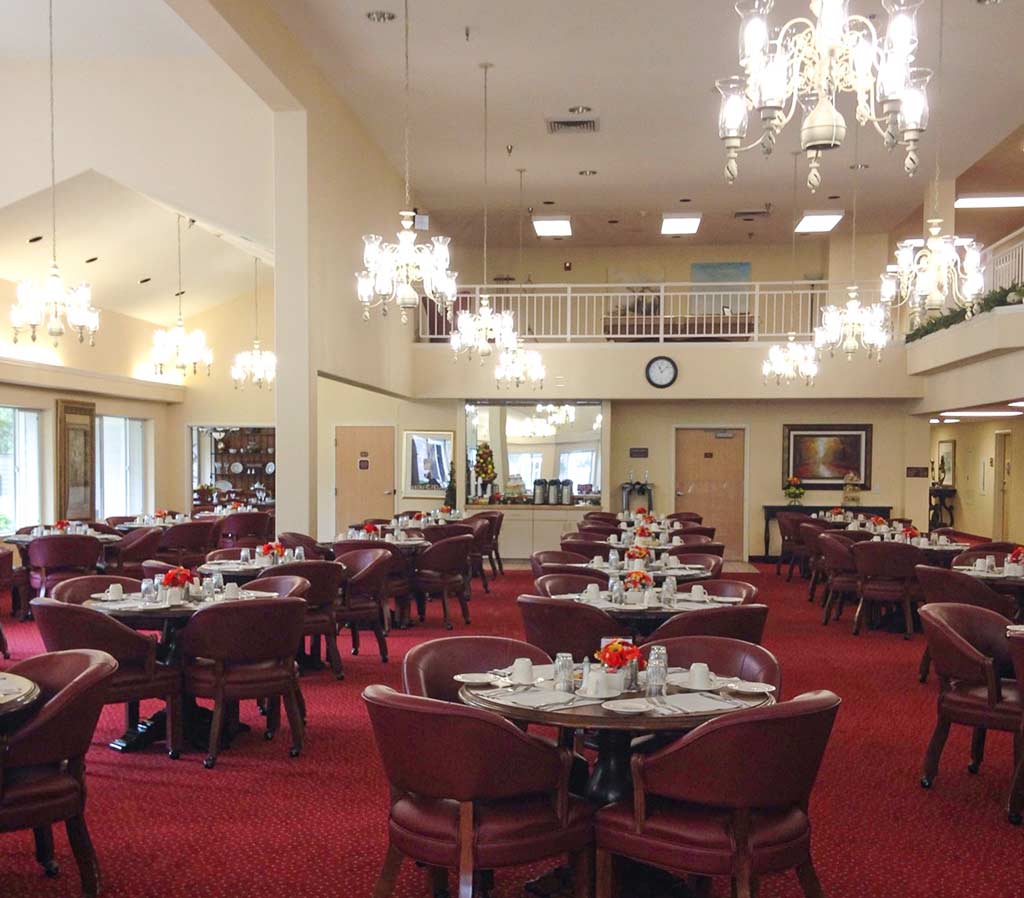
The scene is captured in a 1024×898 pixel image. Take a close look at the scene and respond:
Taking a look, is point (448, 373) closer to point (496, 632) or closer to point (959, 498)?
point (496, 632)

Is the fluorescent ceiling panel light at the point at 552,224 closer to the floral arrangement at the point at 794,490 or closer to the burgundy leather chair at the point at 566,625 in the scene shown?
the floral arrangement at the point at 794,490

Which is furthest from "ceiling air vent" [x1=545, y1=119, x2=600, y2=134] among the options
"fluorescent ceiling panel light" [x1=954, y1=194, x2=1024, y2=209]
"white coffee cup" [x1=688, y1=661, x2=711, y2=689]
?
"white coffee cup" [x1=688, y1=661, x2=711, y2=689]

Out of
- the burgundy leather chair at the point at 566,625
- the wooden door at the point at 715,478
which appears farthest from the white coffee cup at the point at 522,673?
the wooden door at the point at 715,478

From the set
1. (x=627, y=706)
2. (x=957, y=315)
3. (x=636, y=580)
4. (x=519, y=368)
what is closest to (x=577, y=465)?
(x=519, y=368)

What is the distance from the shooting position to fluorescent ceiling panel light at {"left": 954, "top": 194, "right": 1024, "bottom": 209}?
15625 millimetres

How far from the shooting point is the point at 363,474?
53.6 ft

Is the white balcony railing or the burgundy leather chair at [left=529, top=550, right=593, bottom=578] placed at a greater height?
the white balcony railing

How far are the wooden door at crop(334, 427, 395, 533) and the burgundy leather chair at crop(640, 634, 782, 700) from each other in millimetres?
11866

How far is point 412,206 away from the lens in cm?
1489

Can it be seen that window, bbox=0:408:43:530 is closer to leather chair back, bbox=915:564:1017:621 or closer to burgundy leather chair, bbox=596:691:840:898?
leather chair back, bbox=915:564:1017:621

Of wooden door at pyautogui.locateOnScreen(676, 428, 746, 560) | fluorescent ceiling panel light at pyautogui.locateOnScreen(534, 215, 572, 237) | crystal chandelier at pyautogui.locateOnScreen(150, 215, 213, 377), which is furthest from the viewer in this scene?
wooden door at pyautogui.locateOnScreen(676, 428, 746, 560)

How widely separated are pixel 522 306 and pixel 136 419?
20.9 feet

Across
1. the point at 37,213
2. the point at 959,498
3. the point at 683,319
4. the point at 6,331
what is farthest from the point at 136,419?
the point at 959,498

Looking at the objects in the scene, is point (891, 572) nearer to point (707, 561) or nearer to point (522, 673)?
point (707, 561)
